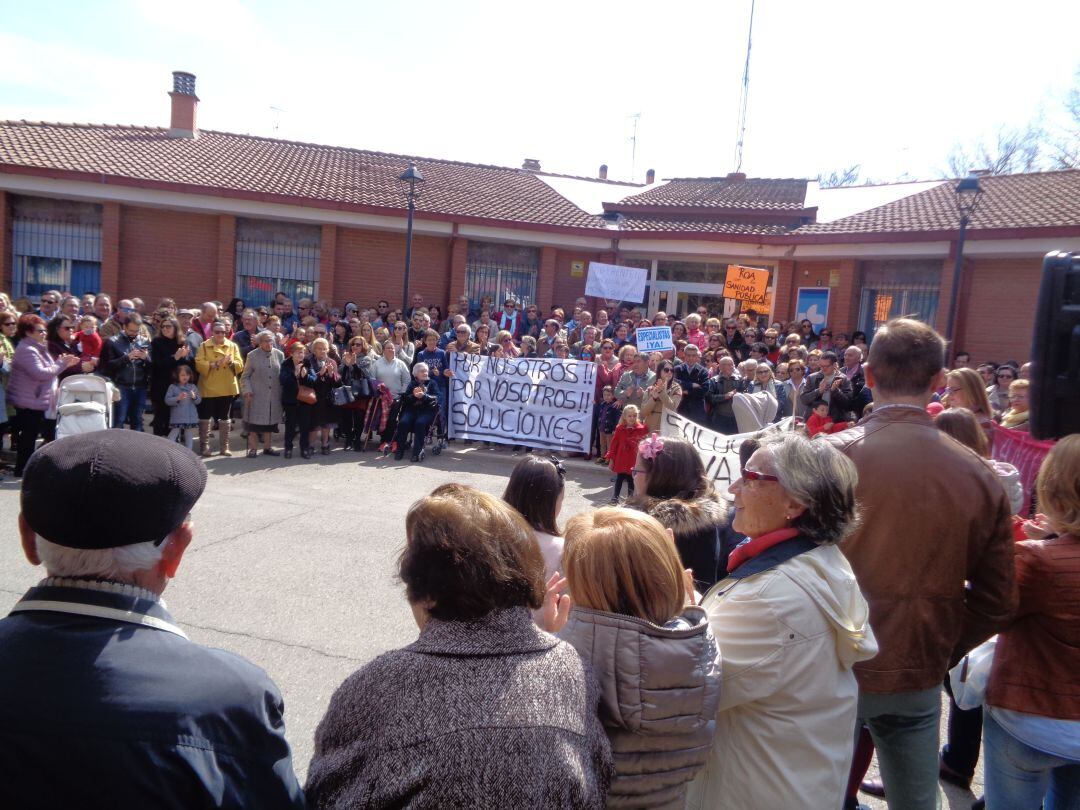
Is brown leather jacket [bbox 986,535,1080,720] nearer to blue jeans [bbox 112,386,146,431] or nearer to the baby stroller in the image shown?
the baby stroller

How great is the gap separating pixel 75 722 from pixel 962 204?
1747 cm

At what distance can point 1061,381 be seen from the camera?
231 cm

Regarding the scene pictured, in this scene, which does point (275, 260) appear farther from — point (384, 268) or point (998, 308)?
point (998, 308)

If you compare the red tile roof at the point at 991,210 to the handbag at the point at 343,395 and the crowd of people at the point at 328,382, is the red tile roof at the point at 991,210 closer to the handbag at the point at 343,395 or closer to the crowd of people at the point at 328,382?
the crowd of people at the point at 328,382

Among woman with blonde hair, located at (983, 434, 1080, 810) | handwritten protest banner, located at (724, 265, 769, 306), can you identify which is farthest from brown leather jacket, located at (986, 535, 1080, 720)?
handwritten protest banner, located at (724, 265, 769, 306)

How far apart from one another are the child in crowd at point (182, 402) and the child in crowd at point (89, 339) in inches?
38.1

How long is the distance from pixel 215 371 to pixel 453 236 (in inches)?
431

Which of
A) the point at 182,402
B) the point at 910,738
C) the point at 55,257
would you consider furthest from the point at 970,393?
the point at 55,257

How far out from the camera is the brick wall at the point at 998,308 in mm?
17250

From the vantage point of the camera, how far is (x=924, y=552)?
264 centimetres

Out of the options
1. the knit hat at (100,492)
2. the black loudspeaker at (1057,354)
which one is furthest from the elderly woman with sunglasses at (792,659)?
the knit hat at (100,492)

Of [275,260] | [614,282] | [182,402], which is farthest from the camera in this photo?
[275,260]

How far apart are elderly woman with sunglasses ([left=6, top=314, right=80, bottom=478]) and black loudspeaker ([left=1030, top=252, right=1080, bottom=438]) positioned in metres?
9.81

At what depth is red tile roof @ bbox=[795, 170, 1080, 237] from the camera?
Result: 665 inches
